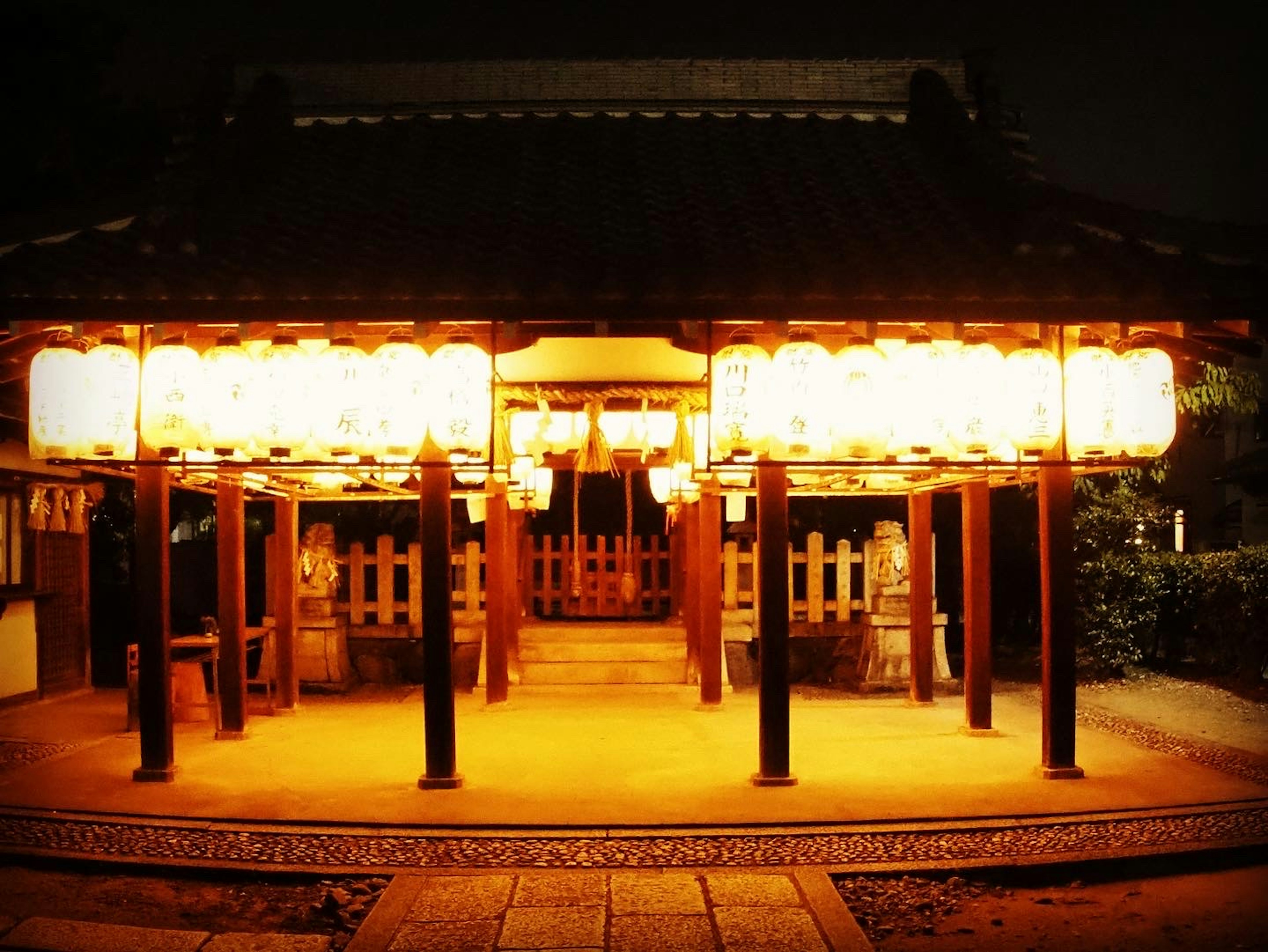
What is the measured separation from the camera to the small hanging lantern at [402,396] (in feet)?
29.6

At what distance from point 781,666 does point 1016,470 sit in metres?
3.68

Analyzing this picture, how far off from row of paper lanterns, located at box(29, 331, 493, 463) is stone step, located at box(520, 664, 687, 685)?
8.23 meters

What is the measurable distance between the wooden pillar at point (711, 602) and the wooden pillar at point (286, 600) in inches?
222

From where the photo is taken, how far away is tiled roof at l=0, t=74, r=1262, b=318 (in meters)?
8.72

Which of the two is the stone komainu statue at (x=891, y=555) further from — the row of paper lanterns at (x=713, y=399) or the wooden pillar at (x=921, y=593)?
the row of paper lanterns at (x=713, y=399)

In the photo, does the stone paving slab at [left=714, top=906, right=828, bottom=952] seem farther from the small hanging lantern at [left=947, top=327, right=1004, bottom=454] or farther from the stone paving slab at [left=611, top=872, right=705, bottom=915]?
the small hanging lantern at [left=947, top=327, right=1004, bottom=454]

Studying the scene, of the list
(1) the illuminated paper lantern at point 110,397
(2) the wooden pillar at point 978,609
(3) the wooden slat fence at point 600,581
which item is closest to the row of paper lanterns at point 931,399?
(2) the wooden pillar at point 978,609

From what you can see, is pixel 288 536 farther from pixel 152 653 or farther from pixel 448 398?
pixel 448 398

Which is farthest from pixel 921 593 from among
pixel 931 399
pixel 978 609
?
pixel 931 399

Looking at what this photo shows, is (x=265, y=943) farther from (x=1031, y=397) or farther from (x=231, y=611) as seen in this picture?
(x=1031, y=397)

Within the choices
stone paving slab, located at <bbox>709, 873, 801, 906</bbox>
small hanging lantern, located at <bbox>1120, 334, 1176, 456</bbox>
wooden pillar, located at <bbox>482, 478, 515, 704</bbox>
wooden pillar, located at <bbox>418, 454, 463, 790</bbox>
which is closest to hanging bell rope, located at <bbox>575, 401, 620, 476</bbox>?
wooden pillar, located at <bbox>482, 478, 515, 704</bbox>

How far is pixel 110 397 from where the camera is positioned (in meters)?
9.08

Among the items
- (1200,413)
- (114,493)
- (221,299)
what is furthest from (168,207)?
(1200,413)

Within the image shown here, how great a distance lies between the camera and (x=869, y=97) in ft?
46.9
